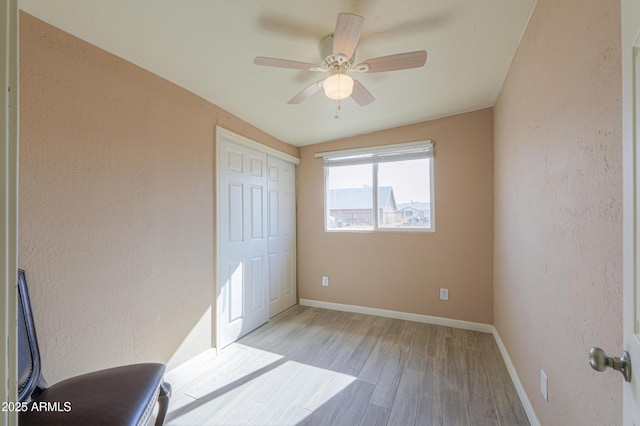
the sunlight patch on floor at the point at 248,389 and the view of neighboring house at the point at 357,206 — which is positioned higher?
the view of neighboring house at the point at 357,206

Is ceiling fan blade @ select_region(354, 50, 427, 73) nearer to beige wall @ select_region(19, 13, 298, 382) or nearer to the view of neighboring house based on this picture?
beige wall @ select_region(19, 13, 298, 382)

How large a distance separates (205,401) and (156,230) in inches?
49.2

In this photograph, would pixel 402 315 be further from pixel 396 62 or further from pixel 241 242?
pixel 396 62

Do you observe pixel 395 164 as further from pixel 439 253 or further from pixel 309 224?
pixel 309 224

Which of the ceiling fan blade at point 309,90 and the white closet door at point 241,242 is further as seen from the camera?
the white closet door at point 241,242

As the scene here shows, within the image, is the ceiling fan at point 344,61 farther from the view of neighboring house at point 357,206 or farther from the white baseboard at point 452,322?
the white baseboard at point 452,322

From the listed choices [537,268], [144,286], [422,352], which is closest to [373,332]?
[422,352]

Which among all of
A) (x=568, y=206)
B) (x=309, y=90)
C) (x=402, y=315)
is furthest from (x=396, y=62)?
(x=402, y=315)

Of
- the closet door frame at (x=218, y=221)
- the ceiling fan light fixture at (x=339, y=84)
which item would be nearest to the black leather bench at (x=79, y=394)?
the closet door frame at (x=218, y=221)

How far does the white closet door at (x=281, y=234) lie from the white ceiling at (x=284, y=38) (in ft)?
3.68

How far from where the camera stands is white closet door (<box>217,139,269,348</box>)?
2479 millimetres

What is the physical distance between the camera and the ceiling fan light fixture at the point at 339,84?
5.17ft

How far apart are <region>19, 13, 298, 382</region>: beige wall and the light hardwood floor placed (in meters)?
0.42

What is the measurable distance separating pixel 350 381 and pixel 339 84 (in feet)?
7.00
